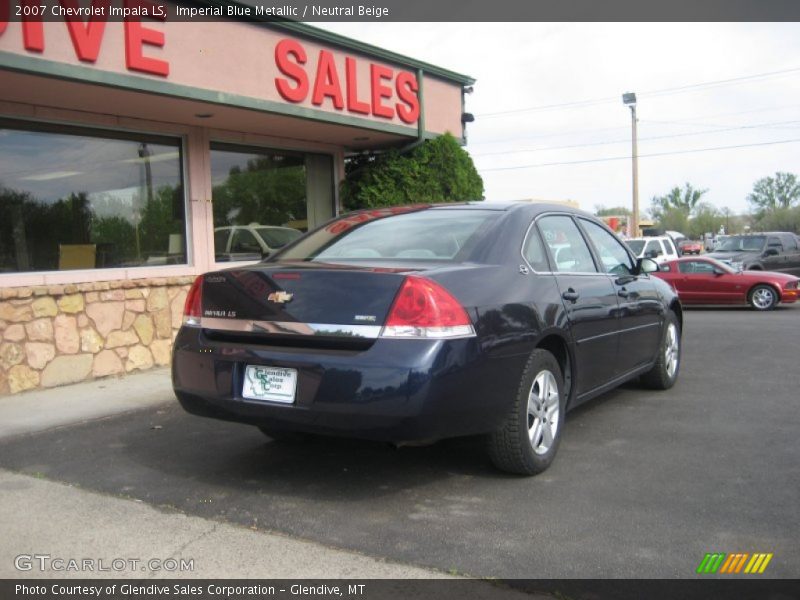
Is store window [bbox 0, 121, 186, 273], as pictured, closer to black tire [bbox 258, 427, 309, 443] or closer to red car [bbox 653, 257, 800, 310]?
black tire [bbox 258, 427, 309, 443]

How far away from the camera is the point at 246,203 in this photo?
33.6 feet

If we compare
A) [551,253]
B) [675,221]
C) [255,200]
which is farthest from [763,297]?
[675,221]

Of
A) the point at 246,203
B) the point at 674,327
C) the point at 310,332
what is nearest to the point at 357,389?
the point at 310,332

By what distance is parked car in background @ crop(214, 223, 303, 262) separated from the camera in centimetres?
979

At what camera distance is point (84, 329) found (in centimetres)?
768

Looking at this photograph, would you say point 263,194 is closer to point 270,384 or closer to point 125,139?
point 125,139

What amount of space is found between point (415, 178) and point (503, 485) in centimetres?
731

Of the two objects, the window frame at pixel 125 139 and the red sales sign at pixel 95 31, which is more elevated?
the red sales sign at pixel 95 31

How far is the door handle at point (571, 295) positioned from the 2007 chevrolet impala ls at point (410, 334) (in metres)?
0.01

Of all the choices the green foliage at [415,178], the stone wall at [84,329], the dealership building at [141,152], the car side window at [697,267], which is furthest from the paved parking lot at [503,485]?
the car side window at [697,267]

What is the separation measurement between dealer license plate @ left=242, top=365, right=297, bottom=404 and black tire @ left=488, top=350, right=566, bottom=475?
1132 millimetres

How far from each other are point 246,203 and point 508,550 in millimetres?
7699

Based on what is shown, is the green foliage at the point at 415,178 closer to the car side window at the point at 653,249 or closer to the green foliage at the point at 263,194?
the green foliage at the point at 263,194

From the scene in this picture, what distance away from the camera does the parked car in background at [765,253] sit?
1986cm
